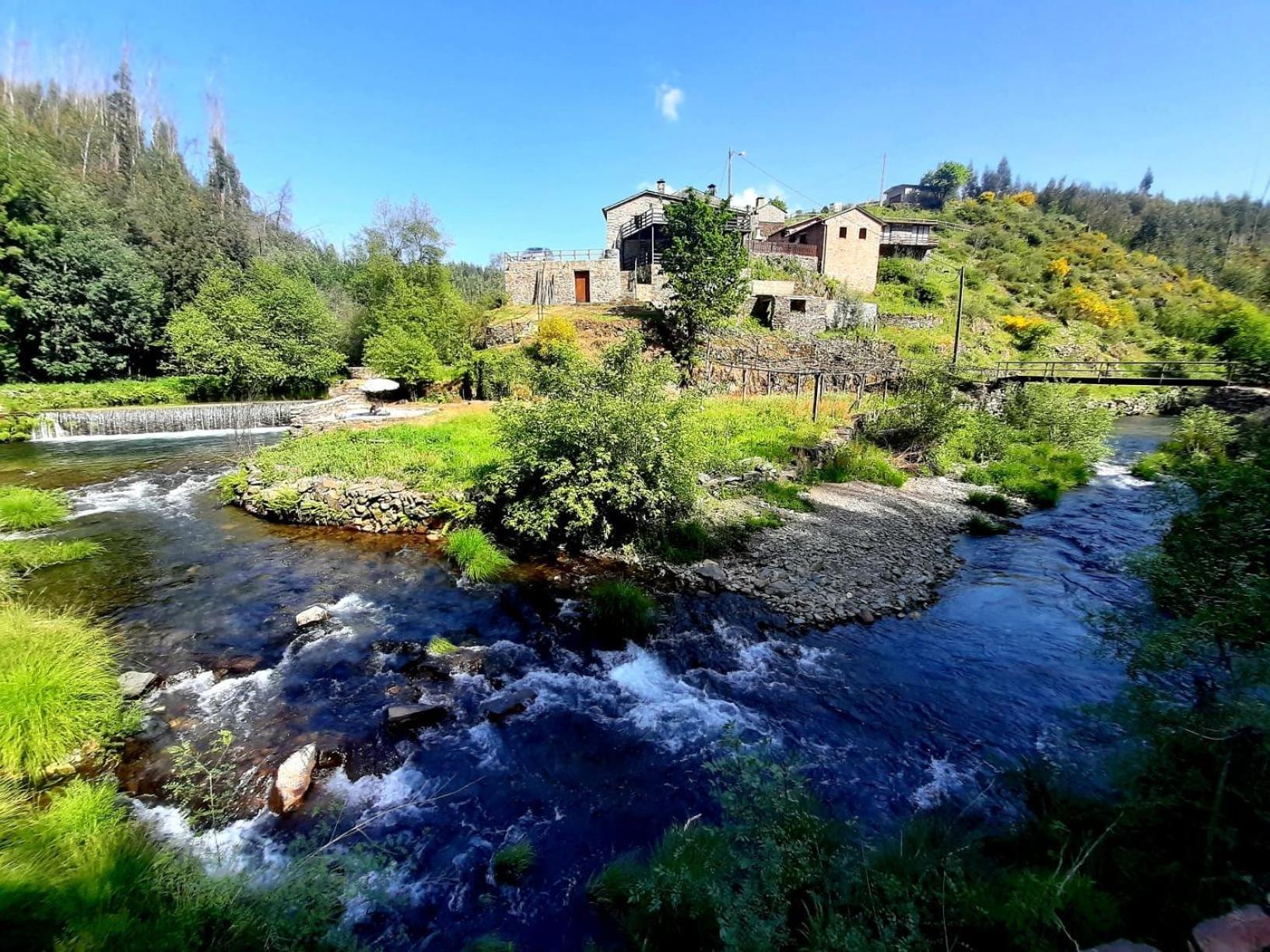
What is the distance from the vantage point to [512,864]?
17.3 feet

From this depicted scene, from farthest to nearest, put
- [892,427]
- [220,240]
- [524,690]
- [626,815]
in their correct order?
[220,240] → [892,427] → [524,690] → [626,815]

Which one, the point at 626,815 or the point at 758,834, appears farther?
the point at 626,815

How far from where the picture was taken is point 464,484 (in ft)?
48.1

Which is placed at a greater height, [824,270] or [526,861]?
[824,270]

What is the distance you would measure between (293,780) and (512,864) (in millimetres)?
2853

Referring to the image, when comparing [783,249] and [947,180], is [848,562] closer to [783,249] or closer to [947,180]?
[783,249]

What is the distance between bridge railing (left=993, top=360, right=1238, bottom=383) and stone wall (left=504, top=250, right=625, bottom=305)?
27177 mm

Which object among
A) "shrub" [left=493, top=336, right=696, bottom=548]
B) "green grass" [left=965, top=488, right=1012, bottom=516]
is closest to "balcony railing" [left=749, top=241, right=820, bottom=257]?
"green grass" [left=965, top=488, right=1012, bottom=516]

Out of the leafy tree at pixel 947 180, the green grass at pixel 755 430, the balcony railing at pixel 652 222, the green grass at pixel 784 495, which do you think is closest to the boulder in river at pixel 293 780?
the green grass at pixel 755 430

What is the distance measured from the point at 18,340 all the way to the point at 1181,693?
159 ft

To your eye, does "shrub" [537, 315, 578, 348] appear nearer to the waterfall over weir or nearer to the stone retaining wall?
the waterfall over weir

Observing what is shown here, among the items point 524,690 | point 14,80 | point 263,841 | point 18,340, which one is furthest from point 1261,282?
point 14,80

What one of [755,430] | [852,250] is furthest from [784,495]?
[852,250]

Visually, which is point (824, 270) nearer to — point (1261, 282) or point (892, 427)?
point (892, 427)
